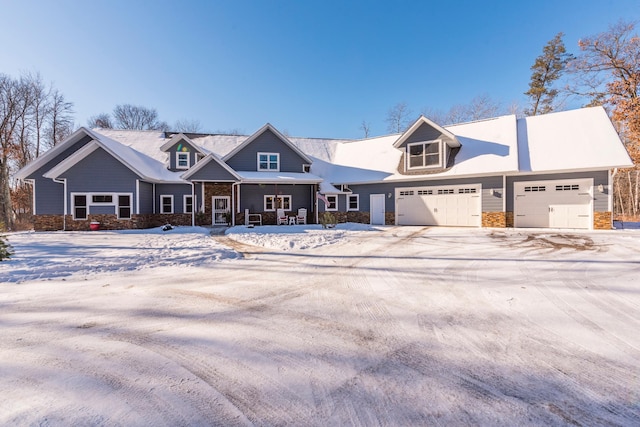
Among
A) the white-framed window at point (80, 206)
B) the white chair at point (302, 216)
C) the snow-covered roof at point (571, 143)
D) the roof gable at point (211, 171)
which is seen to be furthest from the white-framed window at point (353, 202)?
the white-framed window at point (80, 206)

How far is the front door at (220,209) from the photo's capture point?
1836 centimetres

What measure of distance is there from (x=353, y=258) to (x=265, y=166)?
13.5 metres

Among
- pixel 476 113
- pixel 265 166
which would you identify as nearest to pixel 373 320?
pixel 265 166

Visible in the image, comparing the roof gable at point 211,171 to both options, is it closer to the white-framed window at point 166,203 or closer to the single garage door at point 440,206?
the white-framed window at point 166,203

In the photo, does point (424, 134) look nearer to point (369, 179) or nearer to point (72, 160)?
point (369, 179)

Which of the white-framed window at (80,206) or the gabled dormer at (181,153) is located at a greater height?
the gabled dormer at (181,153)

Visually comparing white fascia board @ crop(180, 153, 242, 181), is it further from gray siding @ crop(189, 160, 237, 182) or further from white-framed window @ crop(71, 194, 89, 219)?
white-framed window @ crop(71, 194, 89, 219)

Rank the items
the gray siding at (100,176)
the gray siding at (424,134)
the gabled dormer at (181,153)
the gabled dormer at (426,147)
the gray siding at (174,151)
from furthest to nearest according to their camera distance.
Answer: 1. the gray siding at (174,151)
2. the gabled dormer at (181,153)
3. the gray siding at (424,134)
4. the gabled dormer at (426,147)
5. the gray siding at (100,176)

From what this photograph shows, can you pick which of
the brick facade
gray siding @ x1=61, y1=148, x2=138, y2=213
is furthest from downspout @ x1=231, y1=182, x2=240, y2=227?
the brick facade

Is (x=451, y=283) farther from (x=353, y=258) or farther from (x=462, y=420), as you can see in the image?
(x=462, y=420)

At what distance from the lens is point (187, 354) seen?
2682 mm

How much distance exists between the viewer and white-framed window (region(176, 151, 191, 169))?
19078 mm

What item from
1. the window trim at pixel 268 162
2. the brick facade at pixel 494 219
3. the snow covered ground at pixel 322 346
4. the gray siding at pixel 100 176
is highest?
the window trim at pixel 268 162

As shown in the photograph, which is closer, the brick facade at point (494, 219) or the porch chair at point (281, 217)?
the brick facade at point (494, 219)
